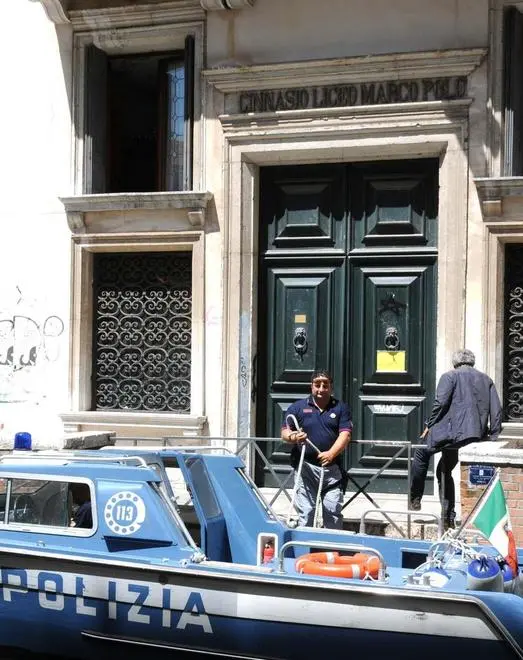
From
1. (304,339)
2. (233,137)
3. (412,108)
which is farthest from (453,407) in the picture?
(233,137)

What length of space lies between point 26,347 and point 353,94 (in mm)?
5073

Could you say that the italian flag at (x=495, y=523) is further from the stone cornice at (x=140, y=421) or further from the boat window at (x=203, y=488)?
the stone cornice at (x=140, y=421)

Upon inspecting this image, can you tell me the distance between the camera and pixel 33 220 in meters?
12.7

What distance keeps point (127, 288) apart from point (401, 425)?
375cm

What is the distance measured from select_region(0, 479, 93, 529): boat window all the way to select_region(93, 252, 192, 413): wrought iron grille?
5.65 metres

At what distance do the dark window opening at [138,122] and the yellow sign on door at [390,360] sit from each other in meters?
3.08

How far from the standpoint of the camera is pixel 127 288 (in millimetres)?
12523

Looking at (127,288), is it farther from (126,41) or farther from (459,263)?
(459,263)

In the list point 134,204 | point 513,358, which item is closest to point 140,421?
point 134,204

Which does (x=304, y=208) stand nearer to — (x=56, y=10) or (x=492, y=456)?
(x=56, y=10)

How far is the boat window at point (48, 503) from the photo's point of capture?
6.38 meters

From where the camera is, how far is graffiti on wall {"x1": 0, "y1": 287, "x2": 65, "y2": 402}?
41.4 ft

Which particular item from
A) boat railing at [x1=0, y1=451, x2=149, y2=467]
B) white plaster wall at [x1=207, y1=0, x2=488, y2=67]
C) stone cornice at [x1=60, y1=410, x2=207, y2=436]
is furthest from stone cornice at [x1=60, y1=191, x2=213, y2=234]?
boat railing at [x1=0, y1=451, x2=149, y2=467]

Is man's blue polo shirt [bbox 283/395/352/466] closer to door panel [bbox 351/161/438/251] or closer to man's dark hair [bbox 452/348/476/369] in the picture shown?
man's dark hair [bbox 452/348/476/369]
